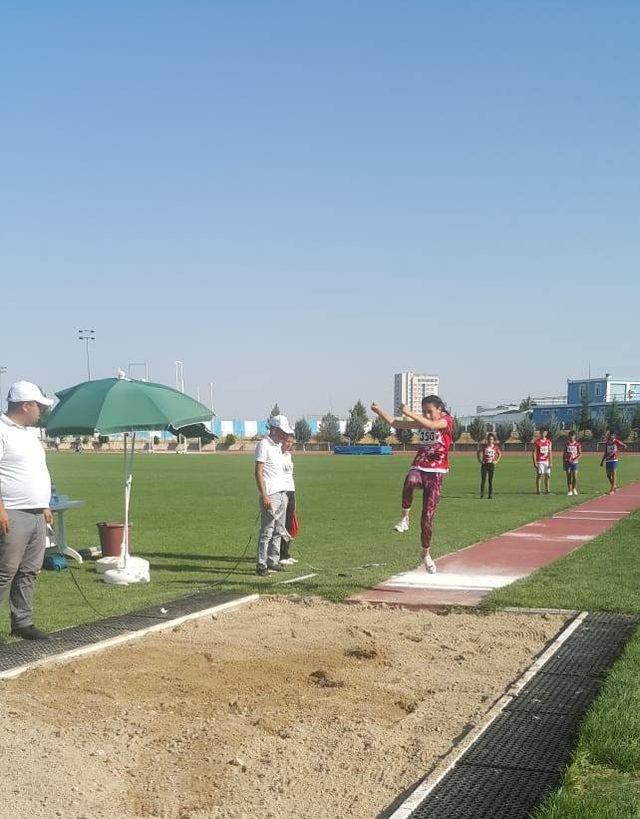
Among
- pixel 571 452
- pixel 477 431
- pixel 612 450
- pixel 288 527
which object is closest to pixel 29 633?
pixel 288 527

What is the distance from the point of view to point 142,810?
4.03m

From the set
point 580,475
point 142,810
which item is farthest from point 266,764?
point 580,475

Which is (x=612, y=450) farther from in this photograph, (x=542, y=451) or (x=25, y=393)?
(x=25, y=393)

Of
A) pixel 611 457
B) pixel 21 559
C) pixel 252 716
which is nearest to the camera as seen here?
pixel 252 716

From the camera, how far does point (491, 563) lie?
12023mm

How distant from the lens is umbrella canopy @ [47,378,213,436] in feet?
34.6

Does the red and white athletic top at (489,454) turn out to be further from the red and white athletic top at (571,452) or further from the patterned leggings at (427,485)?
the patterned leggings at (427,485)

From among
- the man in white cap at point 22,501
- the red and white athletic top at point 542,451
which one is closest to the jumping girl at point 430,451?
the man in white cap at point 22,501

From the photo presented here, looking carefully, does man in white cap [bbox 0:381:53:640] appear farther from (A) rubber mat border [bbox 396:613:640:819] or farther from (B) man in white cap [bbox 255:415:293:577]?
(B) man in white cap [bbox 255:415:293:577]

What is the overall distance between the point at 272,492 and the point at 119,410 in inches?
87.0

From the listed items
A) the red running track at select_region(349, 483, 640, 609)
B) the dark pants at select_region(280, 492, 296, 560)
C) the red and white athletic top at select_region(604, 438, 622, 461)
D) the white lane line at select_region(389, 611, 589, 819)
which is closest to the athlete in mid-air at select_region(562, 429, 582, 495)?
the red and white athletic top at select_region(604, 438, 622, 461)

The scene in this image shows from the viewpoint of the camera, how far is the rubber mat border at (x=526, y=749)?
4035mm

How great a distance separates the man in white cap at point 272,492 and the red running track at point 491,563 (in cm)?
170

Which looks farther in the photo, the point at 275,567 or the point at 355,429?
the point at 355,429
